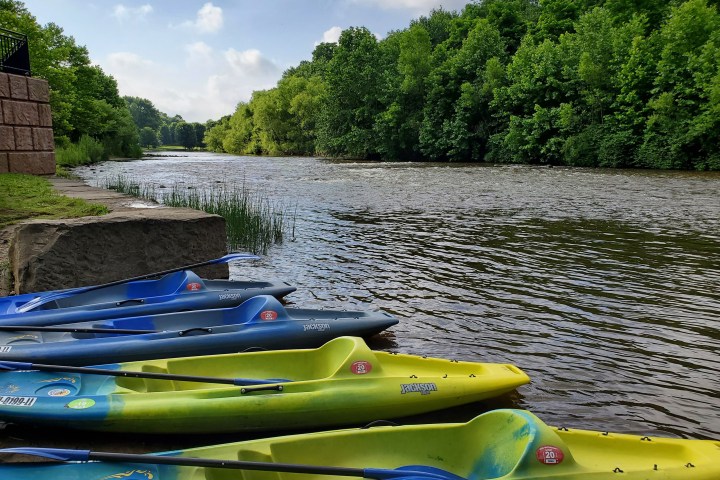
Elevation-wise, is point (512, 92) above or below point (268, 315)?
above

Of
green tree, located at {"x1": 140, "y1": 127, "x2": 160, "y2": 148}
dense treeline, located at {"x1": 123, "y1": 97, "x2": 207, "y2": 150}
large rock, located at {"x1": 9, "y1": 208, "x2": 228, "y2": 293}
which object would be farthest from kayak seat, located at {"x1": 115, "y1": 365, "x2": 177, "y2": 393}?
green tree, located at {"x1": 140, "y1": 127, "x2": 160, "y2": 148}

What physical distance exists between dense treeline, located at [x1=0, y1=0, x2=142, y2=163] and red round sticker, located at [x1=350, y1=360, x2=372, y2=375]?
23.4 metres

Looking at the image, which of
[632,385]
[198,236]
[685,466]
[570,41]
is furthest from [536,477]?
[570,41]

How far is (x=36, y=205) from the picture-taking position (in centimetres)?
768

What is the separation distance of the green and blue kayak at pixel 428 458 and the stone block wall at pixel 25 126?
1202 centimetres

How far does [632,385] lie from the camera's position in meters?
3.75

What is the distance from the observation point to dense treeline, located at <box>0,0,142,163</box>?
23.0m

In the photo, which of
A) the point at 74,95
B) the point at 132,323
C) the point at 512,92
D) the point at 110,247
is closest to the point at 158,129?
the point at 74,95

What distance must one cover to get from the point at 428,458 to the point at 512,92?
1155 inches

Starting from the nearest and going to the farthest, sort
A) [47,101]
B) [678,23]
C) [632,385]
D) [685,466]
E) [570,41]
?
1. [685,466]
2. [632,385]
3. [47,101]
4. [678,23]
5. [570,41]

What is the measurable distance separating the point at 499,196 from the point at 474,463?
12514 millimetres

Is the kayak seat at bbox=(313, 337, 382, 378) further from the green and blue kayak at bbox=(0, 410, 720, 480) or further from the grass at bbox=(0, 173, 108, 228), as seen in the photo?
the grass at bbox=(0, 173, 108, 228)

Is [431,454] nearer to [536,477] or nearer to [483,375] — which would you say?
[536,477]

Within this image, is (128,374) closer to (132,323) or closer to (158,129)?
(132,323)
